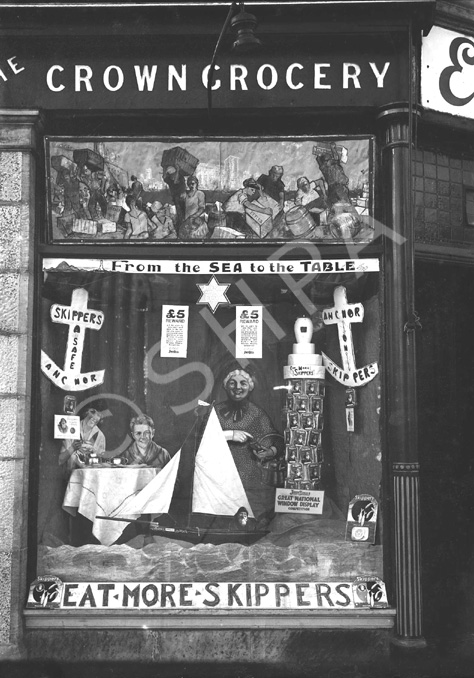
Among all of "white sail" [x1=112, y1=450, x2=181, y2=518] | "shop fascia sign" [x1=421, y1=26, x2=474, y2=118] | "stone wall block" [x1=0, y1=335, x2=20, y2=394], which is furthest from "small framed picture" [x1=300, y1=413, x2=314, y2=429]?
"shop fascia sign" [x1=421, y1=26, x2=474, y2=118]

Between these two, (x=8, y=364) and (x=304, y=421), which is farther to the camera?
(x=304, y=421)

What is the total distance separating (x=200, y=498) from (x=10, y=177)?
3460 mm

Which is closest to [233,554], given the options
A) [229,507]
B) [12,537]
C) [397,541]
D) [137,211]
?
[229,507]

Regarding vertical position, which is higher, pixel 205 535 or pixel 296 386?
pixel 296 386

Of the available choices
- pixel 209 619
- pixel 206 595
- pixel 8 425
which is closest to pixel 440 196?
pixel 206 595

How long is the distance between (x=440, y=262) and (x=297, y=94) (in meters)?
2.12

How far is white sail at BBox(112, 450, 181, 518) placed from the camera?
7.00 metres

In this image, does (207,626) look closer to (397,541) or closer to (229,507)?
(229,507)

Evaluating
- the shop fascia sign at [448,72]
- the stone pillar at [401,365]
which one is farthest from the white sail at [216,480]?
the shop fascia sign at [448,72]

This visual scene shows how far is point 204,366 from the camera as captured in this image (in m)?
7.25

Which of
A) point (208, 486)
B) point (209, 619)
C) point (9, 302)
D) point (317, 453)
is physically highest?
point (9, 302)

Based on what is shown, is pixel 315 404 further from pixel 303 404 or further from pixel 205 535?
pixel 205 535

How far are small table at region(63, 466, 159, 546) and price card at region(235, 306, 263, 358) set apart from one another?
140cm

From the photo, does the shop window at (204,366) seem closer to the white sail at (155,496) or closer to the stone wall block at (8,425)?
the white sail at (155,496)
